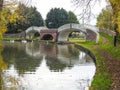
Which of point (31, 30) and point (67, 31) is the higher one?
point (31, 30)

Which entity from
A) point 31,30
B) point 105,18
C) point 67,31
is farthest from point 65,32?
point 105,18

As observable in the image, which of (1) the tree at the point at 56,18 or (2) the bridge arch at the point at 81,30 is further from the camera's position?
(1) the tree at the point at 56,18

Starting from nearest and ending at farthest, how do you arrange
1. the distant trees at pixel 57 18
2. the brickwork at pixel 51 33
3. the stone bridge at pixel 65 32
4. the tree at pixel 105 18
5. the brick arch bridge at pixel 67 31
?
the tree at pixel 105 18 < the brick arch bridge at pixel 67 31 < the stone bridge at pixel 65 32 < the brickwork at pixel 51 33 < the distant trees at pixel 57 18

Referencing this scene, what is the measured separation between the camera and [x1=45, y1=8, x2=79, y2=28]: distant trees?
293 ft

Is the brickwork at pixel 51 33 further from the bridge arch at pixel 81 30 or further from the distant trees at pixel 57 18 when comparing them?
the distant trees at pixel 57 18

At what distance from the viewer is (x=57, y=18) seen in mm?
89688

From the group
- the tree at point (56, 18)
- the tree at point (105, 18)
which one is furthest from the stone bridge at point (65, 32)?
the tree at point (56, 18)

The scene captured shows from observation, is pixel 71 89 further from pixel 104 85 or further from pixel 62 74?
pixel 62 74

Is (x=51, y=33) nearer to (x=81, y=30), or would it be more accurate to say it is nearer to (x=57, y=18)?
(x=81, y=30)

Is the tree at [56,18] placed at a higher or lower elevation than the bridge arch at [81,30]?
higher

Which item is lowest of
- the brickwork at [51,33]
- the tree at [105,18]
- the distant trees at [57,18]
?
the brickwork at [51,33]

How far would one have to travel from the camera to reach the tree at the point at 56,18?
89.5 metres

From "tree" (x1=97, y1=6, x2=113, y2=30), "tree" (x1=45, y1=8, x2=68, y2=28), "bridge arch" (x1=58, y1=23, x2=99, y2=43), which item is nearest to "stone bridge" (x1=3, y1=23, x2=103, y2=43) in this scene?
"bridge arch" (x1=58, y1=23, x2=99, y2=43)

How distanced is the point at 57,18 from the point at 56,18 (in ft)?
0.91
